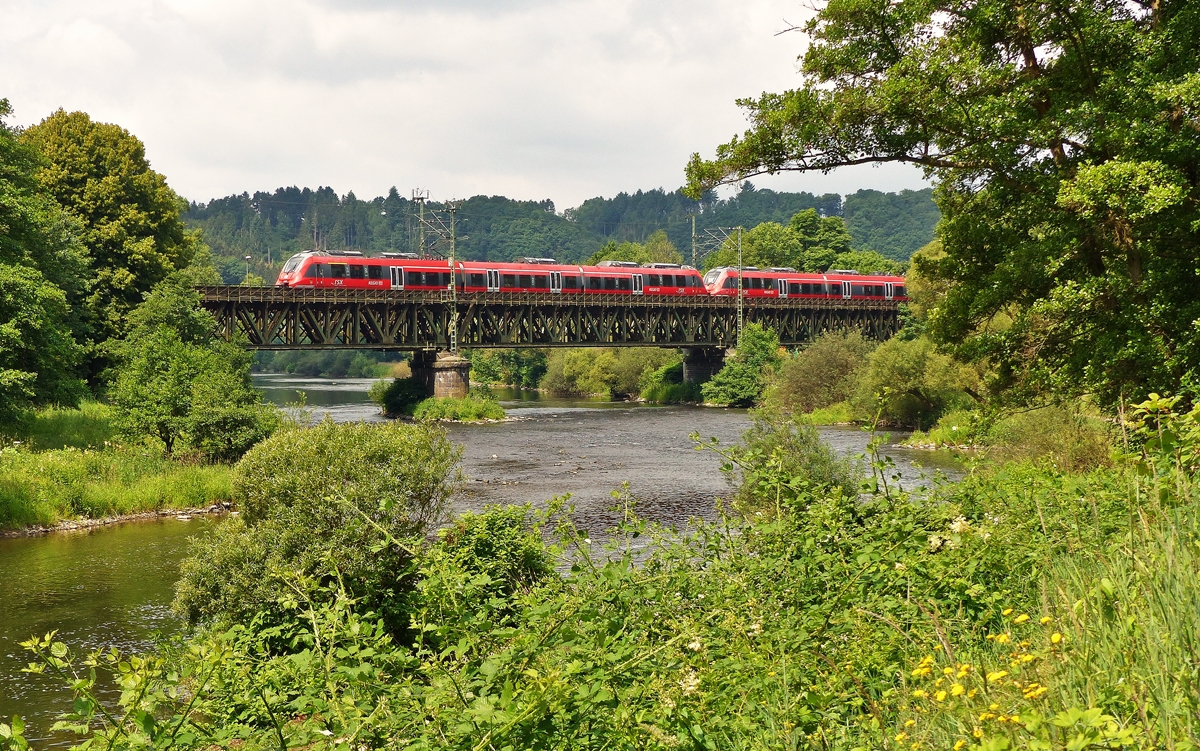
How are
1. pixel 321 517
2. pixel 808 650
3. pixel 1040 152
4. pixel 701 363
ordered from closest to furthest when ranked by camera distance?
pixel 808 650, pixel 321 517, pixel 1040 152, pixel 701 363

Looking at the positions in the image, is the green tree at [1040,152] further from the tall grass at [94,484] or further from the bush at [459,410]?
the bush at [459,410]

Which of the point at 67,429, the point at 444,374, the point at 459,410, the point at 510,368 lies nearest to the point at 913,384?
the point at 459,410

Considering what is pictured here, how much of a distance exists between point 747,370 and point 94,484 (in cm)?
4259

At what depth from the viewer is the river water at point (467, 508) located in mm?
13398

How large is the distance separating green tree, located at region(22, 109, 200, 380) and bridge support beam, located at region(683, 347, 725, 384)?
124 feet

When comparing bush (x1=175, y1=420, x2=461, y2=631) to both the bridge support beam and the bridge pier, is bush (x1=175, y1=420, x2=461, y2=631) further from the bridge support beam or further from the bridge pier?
the bridge support beam

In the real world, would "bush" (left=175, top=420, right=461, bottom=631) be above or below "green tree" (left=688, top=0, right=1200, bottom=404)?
below

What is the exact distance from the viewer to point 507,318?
63000mm

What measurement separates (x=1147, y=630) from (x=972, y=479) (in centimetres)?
600

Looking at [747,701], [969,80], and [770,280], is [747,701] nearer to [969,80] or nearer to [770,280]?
[969,80]

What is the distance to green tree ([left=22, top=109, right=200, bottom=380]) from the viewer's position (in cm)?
3812

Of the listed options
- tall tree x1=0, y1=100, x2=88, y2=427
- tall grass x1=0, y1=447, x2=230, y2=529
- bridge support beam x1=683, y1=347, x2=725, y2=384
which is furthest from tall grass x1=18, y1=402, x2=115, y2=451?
bridge support beam x1=683, y1=347, x2=725, y2=384

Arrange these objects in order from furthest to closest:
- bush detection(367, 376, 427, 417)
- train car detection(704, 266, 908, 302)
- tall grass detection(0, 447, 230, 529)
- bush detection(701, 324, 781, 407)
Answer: train car detection(704, 266, 908, 302), bush detection(701, 324, 781, 407), bush detection(367, 376, 427, 417), tall grass detection(0, 447, 230, 529)

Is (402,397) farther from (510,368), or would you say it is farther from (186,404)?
(510,368)
